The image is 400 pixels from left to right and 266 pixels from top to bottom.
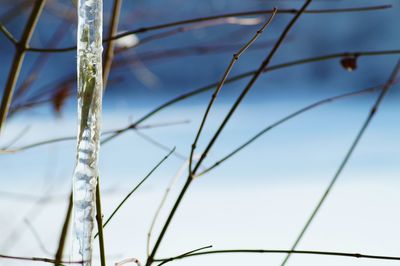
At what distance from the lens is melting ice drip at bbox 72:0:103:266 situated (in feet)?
1.50

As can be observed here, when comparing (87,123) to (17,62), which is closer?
(87,123)

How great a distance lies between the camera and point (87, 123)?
46 cm

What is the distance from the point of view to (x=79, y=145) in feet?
1.51

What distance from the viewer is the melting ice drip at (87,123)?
1.50 feet

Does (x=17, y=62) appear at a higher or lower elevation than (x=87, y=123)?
higher

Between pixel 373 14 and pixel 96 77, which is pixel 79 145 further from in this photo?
pixel 373 14

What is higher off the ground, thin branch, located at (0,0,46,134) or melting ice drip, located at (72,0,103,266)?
thin branch, located at (0,0,46,134)

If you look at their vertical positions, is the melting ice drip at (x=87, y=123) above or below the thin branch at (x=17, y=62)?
below

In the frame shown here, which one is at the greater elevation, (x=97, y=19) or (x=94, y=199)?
(x=97, y=19)

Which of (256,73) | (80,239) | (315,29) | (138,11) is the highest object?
(315,29)

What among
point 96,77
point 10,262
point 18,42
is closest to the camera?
point 96,77

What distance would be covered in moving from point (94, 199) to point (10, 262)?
1.76 ft

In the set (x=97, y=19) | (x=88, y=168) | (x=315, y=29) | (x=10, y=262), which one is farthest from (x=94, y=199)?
(x=315, y=29)

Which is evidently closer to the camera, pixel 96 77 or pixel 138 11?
pixel 96 77
